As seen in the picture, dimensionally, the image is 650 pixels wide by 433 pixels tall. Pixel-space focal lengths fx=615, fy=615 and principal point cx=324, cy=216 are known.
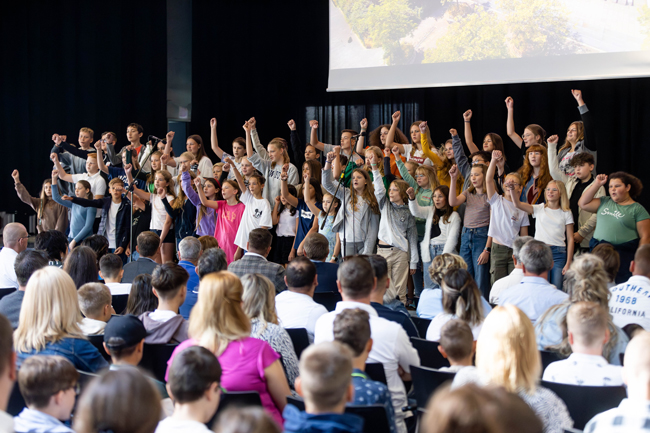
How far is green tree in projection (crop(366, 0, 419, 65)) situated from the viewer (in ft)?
24.6

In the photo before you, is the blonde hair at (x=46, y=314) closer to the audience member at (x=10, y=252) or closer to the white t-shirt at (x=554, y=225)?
the audience member at (x=10, y=252)

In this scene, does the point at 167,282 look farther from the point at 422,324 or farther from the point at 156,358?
the point at 422,324

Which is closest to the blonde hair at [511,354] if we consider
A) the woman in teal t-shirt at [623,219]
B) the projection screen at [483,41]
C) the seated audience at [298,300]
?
the seated audience at [298,300]

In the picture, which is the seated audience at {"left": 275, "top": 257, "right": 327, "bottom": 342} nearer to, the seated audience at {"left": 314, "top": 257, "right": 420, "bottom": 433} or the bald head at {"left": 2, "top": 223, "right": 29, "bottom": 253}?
the seated audience at {"left": 314, "top": 257, "right": 420, "bottom": 433}

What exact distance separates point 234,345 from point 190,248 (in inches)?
77.6

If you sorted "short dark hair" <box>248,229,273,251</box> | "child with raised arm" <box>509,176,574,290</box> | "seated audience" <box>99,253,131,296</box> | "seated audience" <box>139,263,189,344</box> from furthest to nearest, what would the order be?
"child with raised arm" <box>509,176,574,290</box> → "short dark hair" <box>248,229,273,251</box> → "seated audience" <box>99,253,131,296</box> → "seated audience" <box>139,263,189,344</box>

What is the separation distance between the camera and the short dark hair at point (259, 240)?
4117 mm

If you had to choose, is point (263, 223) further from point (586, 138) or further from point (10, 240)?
point (586, 138)

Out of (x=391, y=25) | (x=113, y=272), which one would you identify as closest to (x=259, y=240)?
(x=113, y=272)

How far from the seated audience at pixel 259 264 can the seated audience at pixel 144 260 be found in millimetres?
591

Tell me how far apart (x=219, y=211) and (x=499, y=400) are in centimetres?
539

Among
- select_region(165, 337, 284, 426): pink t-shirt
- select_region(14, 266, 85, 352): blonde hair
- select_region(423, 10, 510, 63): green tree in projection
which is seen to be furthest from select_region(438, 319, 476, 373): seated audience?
select_region(423, 10, 510, 63): green tree in projection

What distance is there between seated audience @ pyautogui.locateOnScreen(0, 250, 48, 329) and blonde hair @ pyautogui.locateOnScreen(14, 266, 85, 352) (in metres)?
0.74

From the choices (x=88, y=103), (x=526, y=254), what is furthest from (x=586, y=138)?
(x=88, y=103)
